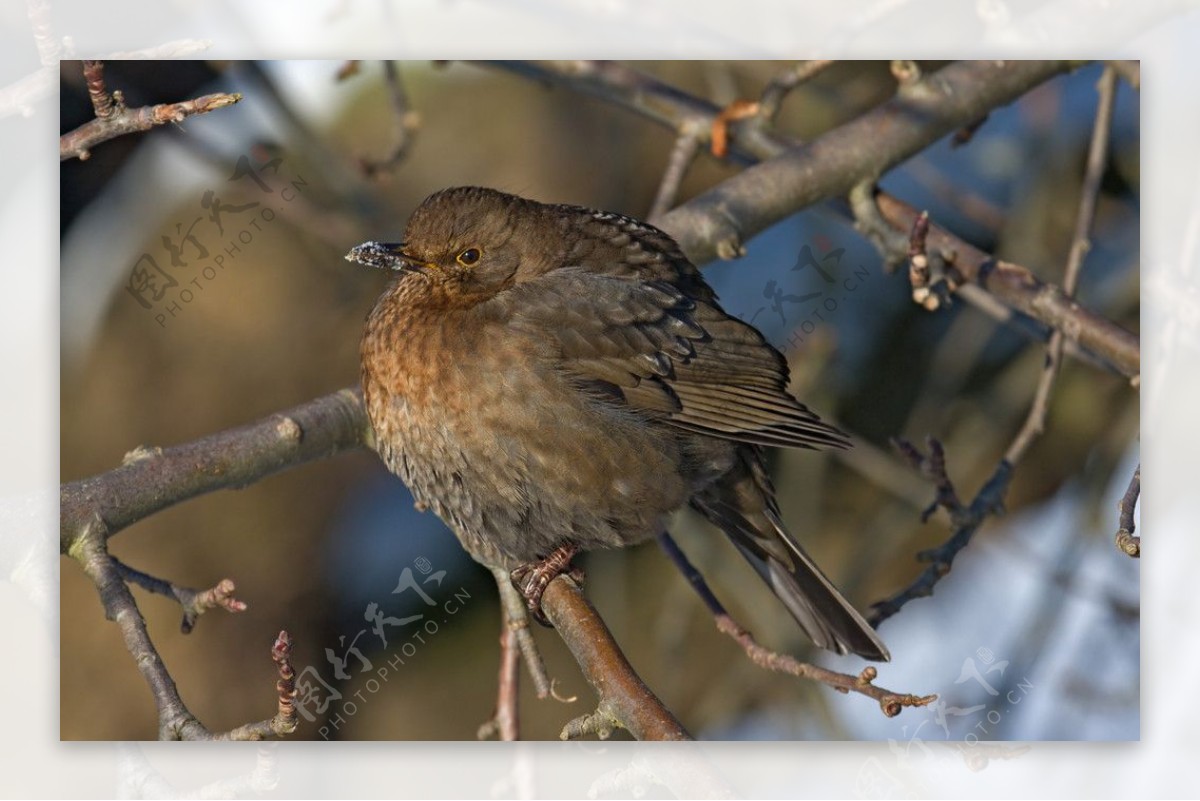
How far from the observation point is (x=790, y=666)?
2.65 meters

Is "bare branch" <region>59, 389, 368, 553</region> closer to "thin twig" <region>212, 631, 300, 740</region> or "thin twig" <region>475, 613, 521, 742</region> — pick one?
"thin twig" <region>212, 631, 300, 740</region>

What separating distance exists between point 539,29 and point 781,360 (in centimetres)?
98

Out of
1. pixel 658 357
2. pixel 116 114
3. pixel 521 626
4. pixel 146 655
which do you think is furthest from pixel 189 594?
pixel 658 357

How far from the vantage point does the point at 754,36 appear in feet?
10.5

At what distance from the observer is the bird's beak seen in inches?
108

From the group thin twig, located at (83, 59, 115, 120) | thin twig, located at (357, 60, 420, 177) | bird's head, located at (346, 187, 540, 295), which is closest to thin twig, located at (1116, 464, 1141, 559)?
bird's head, located at (346, 187, 540, 295)

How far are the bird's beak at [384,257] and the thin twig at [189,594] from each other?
70 cm

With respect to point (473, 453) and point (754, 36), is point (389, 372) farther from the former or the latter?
point (754, 36)

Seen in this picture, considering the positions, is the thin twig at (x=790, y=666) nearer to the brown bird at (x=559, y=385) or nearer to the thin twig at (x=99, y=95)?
the brown bird at (x=559, y=385)

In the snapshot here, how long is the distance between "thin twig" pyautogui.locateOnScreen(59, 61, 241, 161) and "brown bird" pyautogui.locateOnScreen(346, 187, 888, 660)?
1.38 ft

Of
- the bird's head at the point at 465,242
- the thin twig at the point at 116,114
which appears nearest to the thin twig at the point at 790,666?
the bird's head at the point at 465,242

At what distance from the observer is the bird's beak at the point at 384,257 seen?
2744mm

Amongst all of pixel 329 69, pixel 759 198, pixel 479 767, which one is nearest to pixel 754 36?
pixel 759 198

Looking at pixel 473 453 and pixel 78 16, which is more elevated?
pixel 78 16
